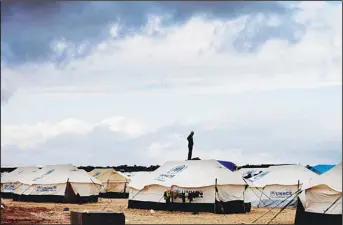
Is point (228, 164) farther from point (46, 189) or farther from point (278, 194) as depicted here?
point (46, 189)

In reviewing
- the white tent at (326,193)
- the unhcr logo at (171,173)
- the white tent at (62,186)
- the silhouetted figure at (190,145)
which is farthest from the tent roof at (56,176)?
the white tent at (326,193)

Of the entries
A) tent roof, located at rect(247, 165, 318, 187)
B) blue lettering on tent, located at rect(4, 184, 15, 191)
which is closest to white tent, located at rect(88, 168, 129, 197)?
blue lettering on tent, located at rect(4, 184, 15, 191)

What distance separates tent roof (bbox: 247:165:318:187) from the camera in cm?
2989

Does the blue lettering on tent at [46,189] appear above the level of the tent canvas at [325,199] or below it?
above

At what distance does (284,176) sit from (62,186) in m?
12.6

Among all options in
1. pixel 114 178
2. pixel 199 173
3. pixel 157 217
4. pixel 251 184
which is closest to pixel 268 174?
pixel 251 184

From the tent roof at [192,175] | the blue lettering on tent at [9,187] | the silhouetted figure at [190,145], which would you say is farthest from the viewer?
the blue lettering on tent at [9,187]

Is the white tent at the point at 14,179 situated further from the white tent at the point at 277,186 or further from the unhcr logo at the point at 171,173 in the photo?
the white tent at the point at 277,186

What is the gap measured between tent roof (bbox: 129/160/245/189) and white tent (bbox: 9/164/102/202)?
281 inches

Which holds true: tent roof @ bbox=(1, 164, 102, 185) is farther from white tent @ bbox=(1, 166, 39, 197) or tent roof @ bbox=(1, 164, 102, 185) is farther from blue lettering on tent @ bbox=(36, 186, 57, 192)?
blue lettering on tent @ bbox=(36, 186, 57, 192)

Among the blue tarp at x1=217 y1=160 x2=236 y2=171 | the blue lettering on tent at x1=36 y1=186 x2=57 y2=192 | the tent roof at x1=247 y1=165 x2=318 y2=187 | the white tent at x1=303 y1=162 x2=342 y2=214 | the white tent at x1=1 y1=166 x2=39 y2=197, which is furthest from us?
the white tent at x1=1 y1=166 x2=39 y2=197

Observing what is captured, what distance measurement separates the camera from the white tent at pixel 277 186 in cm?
2978

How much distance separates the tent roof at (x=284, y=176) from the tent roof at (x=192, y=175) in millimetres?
3406

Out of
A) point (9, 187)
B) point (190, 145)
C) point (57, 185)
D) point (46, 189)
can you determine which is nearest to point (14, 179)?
point (9, 187)
